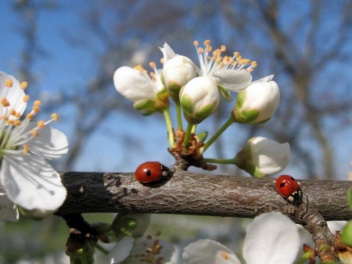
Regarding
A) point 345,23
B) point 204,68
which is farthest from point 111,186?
point 345,23

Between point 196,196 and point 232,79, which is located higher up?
point 232,79

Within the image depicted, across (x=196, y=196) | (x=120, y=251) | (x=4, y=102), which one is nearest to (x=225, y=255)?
(x=196, y=196)

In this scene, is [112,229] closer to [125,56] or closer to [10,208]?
[10,208]

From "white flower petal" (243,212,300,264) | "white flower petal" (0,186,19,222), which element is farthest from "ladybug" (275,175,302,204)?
"white flower petal" (0,186,19,222)

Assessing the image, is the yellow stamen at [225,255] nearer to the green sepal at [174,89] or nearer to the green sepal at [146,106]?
the green sepal at [174,89]

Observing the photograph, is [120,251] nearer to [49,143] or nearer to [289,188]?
[49,143]

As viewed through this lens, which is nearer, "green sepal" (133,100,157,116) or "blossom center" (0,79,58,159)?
"blossom center" (0,79,58,159)

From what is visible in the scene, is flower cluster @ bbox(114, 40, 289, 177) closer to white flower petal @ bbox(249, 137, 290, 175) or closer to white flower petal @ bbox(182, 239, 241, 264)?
white flower petal @ bbox(249, 137, 290, 175)
